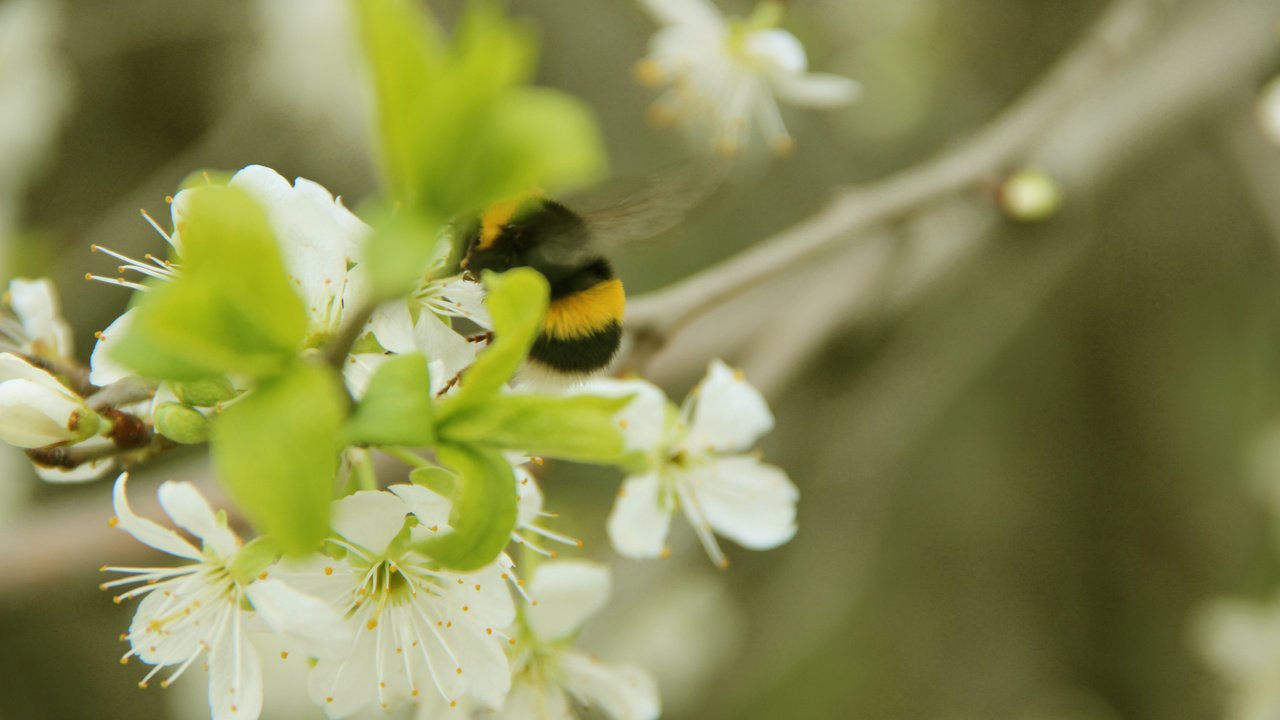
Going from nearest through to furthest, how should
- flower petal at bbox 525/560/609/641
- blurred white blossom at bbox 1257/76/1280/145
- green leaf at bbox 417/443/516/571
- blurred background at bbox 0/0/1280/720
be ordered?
green leaf at bbox 417/443/516/571 < flower petal at bbox 525/560/609/641 < blurred white blossom at bbox 1257/76/1280/145 < blurred background at bbox 0/0/1280/720

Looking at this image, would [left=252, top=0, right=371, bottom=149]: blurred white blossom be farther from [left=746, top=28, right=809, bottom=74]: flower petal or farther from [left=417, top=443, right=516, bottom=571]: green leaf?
[left=417, top=443, right=516, bottom=571]: green leaf

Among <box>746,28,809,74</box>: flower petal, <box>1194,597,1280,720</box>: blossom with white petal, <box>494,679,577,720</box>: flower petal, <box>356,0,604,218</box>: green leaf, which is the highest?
<box>356,0,604,218</box>: green leaf

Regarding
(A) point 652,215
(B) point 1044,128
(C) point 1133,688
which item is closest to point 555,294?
(A) point 652,215

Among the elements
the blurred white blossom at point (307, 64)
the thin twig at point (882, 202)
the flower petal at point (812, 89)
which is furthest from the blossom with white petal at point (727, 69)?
the blurred white blossom at point (307, 64)

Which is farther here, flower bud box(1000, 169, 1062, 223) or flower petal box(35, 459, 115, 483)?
flower bud box(1000, 169, 1062, 223)

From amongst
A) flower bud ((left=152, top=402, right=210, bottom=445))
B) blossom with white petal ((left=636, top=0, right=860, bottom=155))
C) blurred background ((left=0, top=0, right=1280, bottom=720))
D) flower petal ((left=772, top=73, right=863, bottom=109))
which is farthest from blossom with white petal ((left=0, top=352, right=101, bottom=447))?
blurred background ((left=0, top=0, right=1280, bottom=720))

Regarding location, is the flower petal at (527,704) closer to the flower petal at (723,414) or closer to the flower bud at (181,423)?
the flower petal at (723,414)
